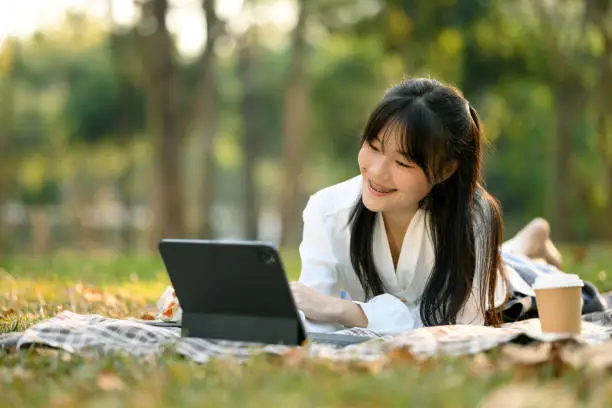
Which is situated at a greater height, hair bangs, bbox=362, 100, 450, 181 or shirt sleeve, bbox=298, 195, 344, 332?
hair bangs, bbox=362, 100, 450, 181

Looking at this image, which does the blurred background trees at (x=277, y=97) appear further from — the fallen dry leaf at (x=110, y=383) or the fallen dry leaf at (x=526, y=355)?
Result: the fallen dry leaf at (x=110, y=383)

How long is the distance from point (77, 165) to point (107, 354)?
105 feet

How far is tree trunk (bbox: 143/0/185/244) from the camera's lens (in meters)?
13.3

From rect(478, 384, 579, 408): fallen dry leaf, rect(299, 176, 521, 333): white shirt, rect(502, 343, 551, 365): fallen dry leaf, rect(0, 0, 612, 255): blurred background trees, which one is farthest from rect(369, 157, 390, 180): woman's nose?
rect(0, 0, 612, 255): blurred background trees

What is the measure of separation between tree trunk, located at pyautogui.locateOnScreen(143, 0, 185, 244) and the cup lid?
34.0 ft

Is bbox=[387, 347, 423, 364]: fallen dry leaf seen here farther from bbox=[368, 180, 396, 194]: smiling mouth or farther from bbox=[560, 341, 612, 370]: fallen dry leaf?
bbox=[368, 180, 396, 194]: smiling mouth

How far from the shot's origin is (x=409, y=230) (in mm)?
4227

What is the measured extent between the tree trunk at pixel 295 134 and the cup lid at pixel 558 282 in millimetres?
17167

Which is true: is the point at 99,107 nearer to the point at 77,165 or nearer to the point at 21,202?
the point at 77,165

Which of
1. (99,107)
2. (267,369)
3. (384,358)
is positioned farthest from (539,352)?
(99,107)

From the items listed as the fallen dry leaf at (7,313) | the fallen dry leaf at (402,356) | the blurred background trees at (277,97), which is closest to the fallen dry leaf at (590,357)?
the fallen dry leaf at (402,356)

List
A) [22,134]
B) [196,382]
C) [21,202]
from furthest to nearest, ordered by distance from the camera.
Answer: [21,202]
[22,134]
[196,382]

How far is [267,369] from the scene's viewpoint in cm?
281

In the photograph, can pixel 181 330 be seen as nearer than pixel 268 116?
Yes
